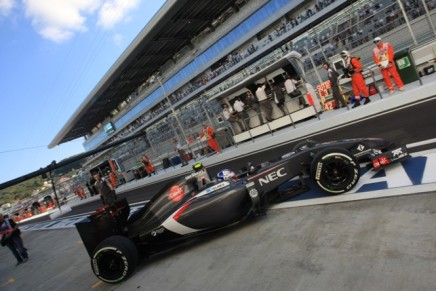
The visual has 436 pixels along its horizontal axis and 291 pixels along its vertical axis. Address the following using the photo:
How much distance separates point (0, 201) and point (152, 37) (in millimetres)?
98490

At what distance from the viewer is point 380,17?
1195 cm

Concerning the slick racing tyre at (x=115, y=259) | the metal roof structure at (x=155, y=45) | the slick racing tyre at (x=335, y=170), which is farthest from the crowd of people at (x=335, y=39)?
A: the metal roof structure at (x=155, y=45)

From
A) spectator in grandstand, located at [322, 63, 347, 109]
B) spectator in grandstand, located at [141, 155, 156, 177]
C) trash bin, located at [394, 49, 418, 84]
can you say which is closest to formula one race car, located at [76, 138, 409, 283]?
trash bin, located at [394, 49, 418, 84]

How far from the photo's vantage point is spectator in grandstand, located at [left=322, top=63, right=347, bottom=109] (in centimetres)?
1151

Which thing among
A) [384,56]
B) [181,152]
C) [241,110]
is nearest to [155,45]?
[181,152]

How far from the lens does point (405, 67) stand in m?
10.4

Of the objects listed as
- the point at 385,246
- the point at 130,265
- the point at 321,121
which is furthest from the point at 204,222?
the point at 321,121

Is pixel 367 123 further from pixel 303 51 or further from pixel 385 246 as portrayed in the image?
pixel 303 51

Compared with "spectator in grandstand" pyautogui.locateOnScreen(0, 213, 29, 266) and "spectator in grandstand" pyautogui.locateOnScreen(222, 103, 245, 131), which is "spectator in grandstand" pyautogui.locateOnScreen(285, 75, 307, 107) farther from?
"spectator in grandstand" pyautogui.locateOnScreen(0, 213, 29, 266)

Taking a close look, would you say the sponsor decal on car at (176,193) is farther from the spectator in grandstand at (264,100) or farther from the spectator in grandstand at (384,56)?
the spectator in grandstand at (264,100)

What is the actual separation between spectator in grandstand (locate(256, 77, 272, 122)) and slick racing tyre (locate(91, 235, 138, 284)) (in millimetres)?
10369

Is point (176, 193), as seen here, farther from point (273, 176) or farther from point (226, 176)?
point (273, 176)

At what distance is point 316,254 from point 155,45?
145ft

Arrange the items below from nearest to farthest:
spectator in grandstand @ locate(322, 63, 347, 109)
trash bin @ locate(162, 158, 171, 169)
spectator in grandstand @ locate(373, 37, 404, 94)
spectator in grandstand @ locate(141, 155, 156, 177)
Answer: spectator in grandstand @ locate(373, 37, 404, 94), spectator in grandstand @ locate(322, 63, 347, 109), trash bin @ locate(162, 158, 171, 169), spectator in grandstand @ locate(141, 155, 156, 177)
